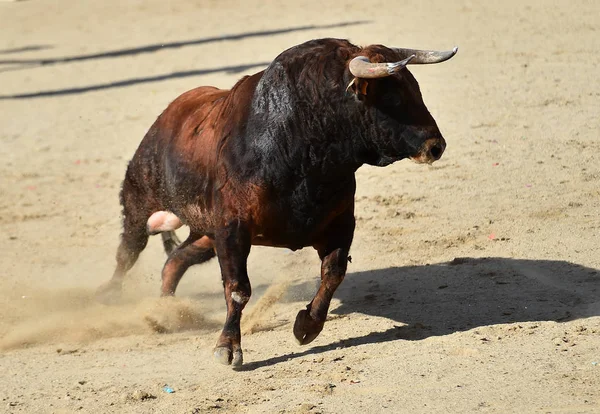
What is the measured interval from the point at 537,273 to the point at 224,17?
12081mm

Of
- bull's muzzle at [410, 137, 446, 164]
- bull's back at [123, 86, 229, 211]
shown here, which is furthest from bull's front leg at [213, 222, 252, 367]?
bull's muzzle at [410, 137, 446, 164]

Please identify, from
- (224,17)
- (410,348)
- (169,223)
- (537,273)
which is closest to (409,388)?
(410,348)

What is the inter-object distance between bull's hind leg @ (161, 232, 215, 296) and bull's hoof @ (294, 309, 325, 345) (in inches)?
66.7

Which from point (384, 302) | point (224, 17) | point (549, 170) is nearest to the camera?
point (384, 302)

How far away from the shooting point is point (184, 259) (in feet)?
27.5

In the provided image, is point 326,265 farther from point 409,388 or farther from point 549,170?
point 549,170

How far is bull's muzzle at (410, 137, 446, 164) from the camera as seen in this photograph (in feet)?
20.5

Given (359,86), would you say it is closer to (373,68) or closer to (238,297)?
(373,68)

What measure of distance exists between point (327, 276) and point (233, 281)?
0.62 meters

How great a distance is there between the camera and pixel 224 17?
18891 mm

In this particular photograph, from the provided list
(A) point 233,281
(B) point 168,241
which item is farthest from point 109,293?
(A) point 233,281

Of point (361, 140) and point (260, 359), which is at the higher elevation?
→ point (361, 140)

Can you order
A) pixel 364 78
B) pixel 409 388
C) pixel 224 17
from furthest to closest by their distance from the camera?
1. pixel 224 17
2. pixel 364 78
3. pixel 409 388

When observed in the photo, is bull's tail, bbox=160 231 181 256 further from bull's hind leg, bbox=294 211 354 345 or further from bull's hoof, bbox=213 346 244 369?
bull's hoof, bbox=213 346 244 369
